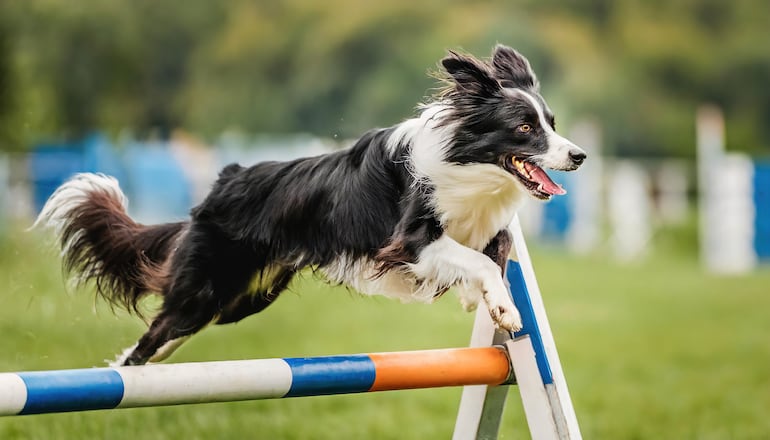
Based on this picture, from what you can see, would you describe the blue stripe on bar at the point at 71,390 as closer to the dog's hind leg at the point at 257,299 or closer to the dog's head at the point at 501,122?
the dog's hind leg at the point at 257,299

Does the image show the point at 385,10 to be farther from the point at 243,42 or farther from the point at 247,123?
the point at 247,123

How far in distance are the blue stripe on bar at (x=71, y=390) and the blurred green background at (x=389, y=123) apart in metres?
1.22

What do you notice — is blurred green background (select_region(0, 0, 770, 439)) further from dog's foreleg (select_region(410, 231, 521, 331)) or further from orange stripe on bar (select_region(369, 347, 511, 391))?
orange stripe on bar (select_region(369, 347, 511, 391))

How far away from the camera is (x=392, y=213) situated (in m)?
4.16

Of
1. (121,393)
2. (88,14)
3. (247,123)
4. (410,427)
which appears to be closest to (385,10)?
(247,123)

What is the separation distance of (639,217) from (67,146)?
11349mm

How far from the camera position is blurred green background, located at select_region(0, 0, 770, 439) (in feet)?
21.5

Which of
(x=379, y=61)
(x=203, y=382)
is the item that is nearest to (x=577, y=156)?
(x=203, y=382)

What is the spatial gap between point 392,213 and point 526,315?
597 mm

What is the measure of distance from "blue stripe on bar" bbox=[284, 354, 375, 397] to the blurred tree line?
24208mm

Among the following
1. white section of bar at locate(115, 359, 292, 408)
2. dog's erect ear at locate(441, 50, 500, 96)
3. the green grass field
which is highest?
dog's erect ear at locate(441, 50, 500, 96)

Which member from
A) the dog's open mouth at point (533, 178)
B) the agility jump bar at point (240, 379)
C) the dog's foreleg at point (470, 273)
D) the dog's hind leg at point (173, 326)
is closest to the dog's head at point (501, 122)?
the dog's open mouth at point (533, 178)

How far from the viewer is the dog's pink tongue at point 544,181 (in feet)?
12.9

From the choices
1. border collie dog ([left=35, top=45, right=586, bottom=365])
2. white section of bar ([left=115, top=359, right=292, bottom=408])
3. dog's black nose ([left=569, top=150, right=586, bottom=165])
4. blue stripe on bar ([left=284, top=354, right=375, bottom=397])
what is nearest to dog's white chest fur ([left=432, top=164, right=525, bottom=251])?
border collie dog ([left=35, top=45, right=586, bottom=365])
